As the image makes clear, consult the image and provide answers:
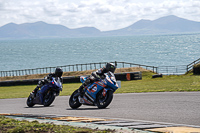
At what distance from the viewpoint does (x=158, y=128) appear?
6.87m

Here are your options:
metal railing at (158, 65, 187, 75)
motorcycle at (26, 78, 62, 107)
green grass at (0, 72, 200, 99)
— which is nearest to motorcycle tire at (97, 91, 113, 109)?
motorcycle at (26, 78, 62, 107)

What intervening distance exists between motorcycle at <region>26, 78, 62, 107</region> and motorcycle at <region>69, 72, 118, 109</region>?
1.55m

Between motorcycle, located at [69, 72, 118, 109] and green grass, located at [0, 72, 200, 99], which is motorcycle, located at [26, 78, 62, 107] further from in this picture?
green grass, located at [0, 72, 200, 99]

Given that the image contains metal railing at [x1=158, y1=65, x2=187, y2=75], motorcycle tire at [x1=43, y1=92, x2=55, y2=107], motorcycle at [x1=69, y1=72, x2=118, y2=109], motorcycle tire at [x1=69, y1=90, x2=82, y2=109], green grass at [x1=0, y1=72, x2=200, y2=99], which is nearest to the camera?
motorcycle at [x1=69, y1=72, x2=118, y2=109]

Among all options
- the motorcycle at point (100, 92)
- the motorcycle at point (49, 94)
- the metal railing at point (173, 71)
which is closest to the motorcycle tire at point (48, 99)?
the motorcycle at point (49, 94)

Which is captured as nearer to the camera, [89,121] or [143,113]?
[89,121]

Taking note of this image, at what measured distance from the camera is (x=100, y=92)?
11250 millimetres

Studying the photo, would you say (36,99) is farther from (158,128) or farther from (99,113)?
(158,128)

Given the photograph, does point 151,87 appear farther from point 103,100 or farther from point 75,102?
point 103,100

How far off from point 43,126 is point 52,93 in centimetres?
643

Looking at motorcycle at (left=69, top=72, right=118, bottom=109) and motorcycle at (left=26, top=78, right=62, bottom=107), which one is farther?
motorcycle at (left=26, top=78, right=62, bottom=107)

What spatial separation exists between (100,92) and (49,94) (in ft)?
11.2

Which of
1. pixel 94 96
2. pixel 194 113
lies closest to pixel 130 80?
pixel 94 96

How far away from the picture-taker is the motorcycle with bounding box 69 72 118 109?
10.9 m
